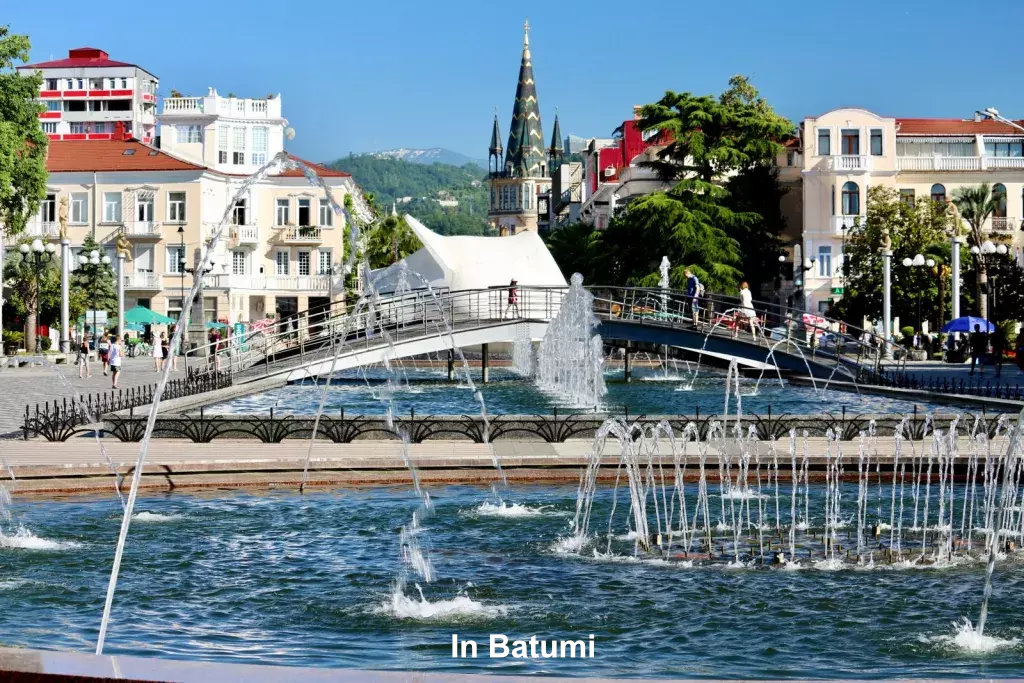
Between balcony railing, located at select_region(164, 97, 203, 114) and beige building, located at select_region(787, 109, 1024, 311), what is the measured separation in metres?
31.8

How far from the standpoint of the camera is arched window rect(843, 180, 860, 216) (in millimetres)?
69688

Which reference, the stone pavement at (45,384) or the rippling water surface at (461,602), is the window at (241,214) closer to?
the stone pavement at (45,384)

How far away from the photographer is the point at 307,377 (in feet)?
124

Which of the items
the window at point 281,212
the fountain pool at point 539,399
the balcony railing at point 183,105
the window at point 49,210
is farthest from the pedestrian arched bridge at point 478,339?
the balcony railing at point 183,105

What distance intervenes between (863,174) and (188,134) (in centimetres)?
3527

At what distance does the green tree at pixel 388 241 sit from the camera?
89.7 m

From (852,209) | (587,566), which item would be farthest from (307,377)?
(852,209)

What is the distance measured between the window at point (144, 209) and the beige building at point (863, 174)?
32479mm

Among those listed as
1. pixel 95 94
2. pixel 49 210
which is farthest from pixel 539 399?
pixel 95 94

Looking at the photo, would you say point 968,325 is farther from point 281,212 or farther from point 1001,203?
point 281,212

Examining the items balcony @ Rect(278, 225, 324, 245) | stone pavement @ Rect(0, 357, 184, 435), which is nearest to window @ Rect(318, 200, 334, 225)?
balcony @ Rect(278, 225, 324, 245)

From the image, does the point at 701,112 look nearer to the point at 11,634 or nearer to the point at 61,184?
the point at 61,184

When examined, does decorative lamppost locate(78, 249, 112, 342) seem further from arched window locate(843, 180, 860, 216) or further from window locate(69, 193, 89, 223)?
arched window locate(843, 180, 860, 216)

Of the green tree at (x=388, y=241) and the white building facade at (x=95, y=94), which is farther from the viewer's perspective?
the white building facade at (x=95, y=94)
